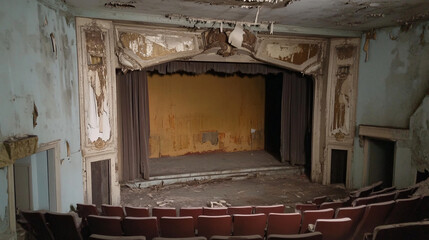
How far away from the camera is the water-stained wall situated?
922 centimetres

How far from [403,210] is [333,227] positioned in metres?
1.38

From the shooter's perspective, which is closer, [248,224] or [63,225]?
[63,225]

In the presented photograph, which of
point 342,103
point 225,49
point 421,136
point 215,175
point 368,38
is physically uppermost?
point 368,38

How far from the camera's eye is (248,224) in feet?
11.6

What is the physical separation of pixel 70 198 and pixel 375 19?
6.63 meters

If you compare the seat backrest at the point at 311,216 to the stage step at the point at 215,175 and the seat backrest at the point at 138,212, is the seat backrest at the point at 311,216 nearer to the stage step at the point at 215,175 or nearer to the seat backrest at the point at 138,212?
the seat backrest at the point at 138,212

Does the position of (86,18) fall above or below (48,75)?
above

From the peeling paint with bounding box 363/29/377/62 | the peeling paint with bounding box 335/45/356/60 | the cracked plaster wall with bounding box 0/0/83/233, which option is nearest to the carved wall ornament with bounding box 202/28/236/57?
the cracked plaster wall with bounding box 0/0/83/233

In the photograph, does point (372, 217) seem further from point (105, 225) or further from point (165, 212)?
point (105, 225)

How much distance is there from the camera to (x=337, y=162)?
24.7ft

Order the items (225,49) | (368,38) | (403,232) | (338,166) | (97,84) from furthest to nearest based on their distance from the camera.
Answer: (338,166) → (368,38) → (225,49) → (97,84) → (403,232)

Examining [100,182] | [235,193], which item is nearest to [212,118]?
[235,193]

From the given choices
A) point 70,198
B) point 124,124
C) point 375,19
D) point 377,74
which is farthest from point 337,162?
point 70,198

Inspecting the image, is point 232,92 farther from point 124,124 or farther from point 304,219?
point 304,219
